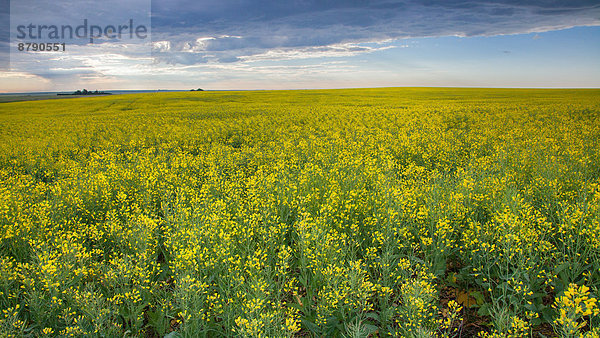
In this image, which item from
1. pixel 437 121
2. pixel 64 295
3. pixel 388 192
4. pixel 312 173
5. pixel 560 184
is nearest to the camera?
pixel 64 295

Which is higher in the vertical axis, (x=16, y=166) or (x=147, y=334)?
(x=16, y=166)

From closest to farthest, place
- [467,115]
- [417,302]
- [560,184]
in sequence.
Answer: [417,302] < [560,184] < [467,115]

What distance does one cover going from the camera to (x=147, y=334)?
3652 millimetres

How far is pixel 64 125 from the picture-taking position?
20266 millimetres

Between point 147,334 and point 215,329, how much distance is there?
3.16ft

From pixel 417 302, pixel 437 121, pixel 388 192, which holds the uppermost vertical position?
pixel 437 121

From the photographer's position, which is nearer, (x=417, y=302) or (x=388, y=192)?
(x=417, y=302)

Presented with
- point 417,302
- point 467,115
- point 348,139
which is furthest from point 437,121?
point 417,302

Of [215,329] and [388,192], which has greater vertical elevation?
[388,192]

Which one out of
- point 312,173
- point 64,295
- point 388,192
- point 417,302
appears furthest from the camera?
point 312,173

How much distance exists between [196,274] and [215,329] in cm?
79

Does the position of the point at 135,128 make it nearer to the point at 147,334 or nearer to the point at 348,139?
the point at 348,139

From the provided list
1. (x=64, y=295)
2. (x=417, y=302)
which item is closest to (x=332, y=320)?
(x=417, y=302)

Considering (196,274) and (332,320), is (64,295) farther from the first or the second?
(332,320)
